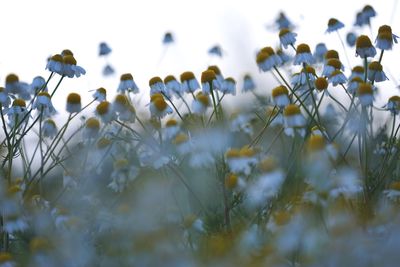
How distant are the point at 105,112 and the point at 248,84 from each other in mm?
1582

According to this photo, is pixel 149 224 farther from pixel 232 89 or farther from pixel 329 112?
pixel 329 112

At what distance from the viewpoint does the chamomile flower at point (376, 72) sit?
10.9 ft

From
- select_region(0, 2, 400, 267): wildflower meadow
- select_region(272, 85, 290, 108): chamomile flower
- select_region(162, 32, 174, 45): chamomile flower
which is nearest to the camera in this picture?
select_region(0, 2, 400, 267): wildflower meadow

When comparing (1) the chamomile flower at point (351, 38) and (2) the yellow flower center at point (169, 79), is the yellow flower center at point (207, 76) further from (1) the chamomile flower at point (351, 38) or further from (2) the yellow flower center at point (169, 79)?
(1) the chamomile flower at point (351, 38)

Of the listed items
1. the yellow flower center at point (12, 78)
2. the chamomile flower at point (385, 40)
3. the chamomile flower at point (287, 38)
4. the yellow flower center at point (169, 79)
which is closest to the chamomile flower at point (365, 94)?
the chamomile flower at point (385, 40)

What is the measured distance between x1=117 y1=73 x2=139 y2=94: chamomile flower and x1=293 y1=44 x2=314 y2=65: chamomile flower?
0.90m

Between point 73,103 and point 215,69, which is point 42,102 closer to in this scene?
point 73,103

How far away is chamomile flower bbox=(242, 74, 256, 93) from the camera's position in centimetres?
468

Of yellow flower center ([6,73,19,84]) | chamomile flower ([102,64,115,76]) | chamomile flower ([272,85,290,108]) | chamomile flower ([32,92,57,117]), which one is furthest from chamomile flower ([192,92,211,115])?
chamomile flower ([102,64,115,76])

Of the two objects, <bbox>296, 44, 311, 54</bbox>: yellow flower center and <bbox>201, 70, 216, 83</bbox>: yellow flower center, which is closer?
<bbox>201, 70, 216, 83</bbox>: yellow flower center

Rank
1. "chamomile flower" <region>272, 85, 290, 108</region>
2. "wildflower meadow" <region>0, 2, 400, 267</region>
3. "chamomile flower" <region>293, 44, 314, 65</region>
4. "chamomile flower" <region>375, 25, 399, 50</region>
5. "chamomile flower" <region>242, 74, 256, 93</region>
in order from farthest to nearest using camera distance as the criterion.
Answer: "chamomile flower" <region>242, 74, 256, 93</region> → "chamomile flower" <region>293, 44, 314, 65</region> → "chamomile flower" <region>375, 25, 399, 50</region> → "chamomile flower" <region>272, 85, 290, 108</region> → "wildflower meadow" <region>0, 2, 400, 267</region>

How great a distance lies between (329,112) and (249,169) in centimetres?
228

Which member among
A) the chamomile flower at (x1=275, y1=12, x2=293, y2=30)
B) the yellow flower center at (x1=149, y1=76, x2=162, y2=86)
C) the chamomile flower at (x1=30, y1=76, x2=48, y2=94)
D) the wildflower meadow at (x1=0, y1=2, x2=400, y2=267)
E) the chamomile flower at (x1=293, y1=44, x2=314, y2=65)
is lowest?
the wildflower meadow at (x1=0, y1=2, x2=400, y2=267)

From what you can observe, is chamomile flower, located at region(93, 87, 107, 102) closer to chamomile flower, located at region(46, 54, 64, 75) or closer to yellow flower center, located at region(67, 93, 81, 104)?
yellow flower center, located at region(67, 93, 81, 104)
